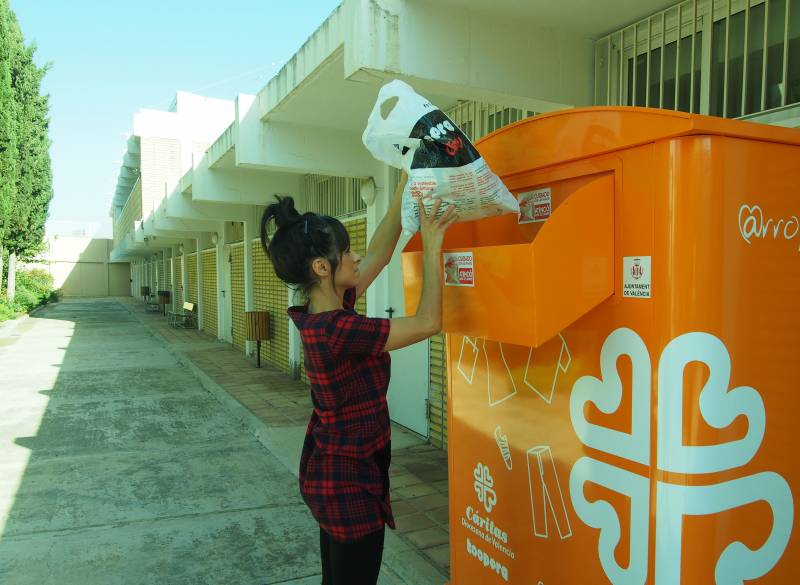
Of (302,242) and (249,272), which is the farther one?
(249,272)

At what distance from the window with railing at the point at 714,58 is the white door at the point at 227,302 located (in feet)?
40.5

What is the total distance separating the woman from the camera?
1.84 meters

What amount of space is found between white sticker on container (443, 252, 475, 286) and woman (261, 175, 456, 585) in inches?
4.2

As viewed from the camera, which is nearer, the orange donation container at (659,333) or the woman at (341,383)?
the orange donation container at (659,333)

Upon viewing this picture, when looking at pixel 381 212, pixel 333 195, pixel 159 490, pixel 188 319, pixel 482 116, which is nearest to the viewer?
pixel 159 490

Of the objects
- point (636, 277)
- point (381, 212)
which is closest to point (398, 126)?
point (636, 277)

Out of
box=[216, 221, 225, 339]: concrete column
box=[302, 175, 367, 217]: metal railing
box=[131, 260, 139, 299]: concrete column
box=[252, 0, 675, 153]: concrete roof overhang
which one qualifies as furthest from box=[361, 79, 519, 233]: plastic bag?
box=[131, 260, 139, 299]: concrete column

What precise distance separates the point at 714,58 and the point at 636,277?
2151 mm

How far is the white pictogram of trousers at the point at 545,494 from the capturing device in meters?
1.90

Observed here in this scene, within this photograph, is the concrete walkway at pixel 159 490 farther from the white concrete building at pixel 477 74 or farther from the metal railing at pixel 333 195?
the metal railing at pixel 333 195

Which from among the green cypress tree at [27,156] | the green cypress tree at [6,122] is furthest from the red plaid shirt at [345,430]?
the green cypress tree at [27,156]

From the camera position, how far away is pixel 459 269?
188 centimetres

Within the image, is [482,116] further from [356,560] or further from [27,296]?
[27,296]

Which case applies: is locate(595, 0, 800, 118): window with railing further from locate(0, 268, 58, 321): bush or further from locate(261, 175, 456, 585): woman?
locate(0, 268, 58, 321): bush
